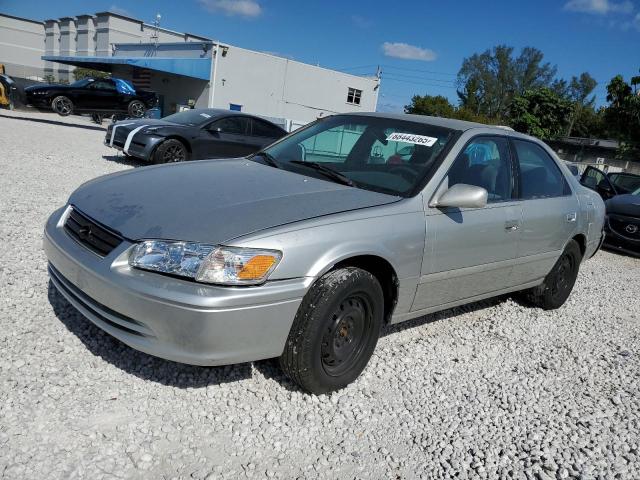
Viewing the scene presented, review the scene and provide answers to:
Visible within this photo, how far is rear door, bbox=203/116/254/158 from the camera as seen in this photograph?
10992mm

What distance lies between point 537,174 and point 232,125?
25.9 feet

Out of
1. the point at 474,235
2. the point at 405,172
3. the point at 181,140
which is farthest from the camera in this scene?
the point at 181,140

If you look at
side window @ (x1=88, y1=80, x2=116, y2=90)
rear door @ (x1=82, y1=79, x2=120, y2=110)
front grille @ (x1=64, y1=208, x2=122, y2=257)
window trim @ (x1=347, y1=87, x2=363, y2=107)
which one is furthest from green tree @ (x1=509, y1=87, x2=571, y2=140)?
front grille @ (x1=64, y1=208, x2=122, y2=257)

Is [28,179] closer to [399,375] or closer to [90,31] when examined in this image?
[399,375]

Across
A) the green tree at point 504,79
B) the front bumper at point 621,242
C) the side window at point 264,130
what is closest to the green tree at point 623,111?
the front bumper at point 621,242

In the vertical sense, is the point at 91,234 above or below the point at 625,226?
above

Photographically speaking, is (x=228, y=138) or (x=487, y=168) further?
(x=228, y=138)

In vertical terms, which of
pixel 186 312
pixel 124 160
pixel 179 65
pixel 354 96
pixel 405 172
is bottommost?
pixel 124 160

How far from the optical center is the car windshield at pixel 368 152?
11.5ft

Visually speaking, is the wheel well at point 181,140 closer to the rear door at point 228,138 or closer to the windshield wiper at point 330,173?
the rear door at point 228,138

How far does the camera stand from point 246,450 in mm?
2496

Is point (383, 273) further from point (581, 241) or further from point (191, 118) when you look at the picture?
point (191, 118)

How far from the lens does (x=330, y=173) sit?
11.7ft

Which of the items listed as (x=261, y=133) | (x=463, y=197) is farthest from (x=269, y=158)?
(x=261, y=133)
